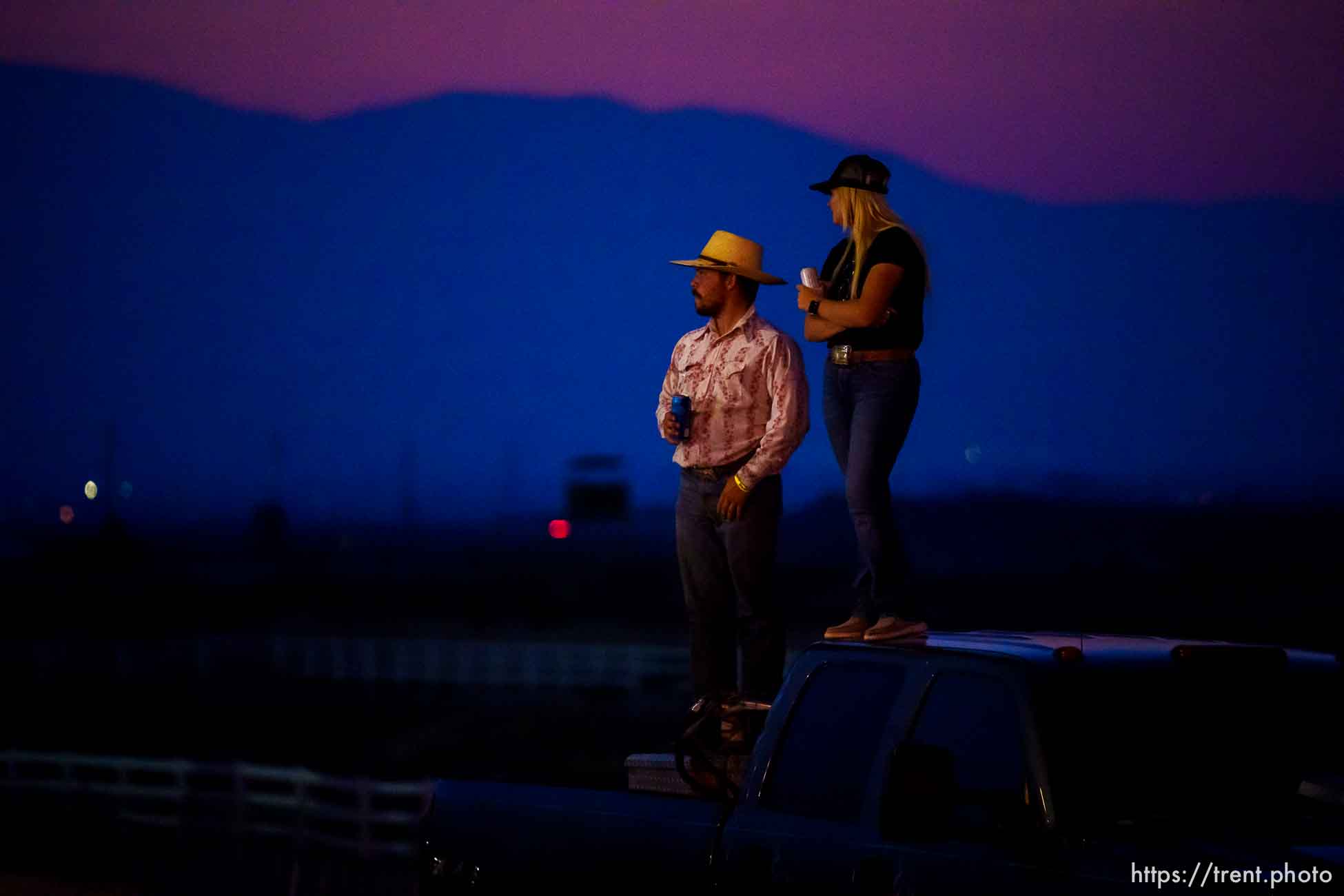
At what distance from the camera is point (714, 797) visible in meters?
5.90

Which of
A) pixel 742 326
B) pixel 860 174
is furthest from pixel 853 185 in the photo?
pixel 742 326

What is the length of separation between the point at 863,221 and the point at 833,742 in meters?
2.71

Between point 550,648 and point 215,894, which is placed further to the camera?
point 550,648

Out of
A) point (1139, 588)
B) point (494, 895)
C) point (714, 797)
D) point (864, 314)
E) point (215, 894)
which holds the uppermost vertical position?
point (864, 314)

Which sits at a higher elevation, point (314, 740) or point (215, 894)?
point (215, 894)

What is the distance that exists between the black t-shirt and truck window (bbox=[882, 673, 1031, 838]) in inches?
90.5

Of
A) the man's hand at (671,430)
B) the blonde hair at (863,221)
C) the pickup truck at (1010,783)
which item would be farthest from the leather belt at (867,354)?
the pickup truck at (1010,783)

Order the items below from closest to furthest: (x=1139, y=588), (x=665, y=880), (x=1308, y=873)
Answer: (x=1308, y=873), (x=665, y=880), (x=1139, y=588)

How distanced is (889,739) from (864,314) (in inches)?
100

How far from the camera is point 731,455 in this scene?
8.02m

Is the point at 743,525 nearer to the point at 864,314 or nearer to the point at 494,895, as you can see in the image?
the point at 864,314

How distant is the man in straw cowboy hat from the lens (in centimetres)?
788

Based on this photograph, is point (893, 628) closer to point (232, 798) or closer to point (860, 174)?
point (860, 174)

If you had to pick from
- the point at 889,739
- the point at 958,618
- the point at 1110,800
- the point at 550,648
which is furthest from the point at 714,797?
the point at 958,618
